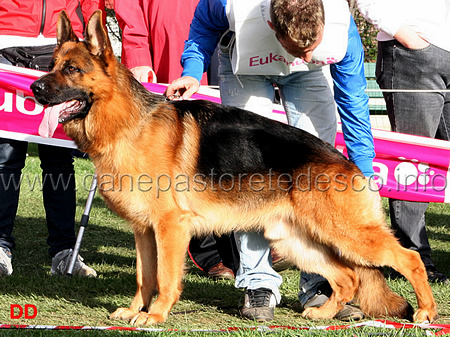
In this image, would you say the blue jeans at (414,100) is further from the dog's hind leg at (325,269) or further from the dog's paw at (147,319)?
the dog's paw at (147,319)

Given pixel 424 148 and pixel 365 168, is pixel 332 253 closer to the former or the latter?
pixel 365 168

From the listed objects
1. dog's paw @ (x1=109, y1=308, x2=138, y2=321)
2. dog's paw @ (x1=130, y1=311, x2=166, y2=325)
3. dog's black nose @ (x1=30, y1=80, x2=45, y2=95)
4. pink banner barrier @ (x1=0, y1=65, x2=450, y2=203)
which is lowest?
dog's paw @ (x1=109, y1=308, x2=138, y2=321)

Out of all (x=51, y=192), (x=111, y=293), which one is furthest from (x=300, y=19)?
(x=51, y=192)

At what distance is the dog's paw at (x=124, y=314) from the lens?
3.44 meters

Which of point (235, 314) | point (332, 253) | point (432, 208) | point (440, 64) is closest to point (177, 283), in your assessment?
point (235, 314)

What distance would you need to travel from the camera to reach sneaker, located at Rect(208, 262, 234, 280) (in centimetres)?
469

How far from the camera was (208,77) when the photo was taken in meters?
5.46

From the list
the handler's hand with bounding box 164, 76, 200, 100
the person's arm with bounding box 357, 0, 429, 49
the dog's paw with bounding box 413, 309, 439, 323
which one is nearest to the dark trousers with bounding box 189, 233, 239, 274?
the handler's hand with bounding box 164, 76, 200, 100

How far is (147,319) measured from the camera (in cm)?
327

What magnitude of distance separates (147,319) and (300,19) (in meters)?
1.89

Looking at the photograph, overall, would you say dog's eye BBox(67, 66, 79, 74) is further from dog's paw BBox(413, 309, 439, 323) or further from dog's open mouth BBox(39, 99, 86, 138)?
dog's paw BBox(413, 309, 439, 323)

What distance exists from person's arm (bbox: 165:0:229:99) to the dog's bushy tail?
1582 mm

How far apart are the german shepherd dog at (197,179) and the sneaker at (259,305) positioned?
291 mm

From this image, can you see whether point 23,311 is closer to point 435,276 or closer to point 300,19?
point 300,19
